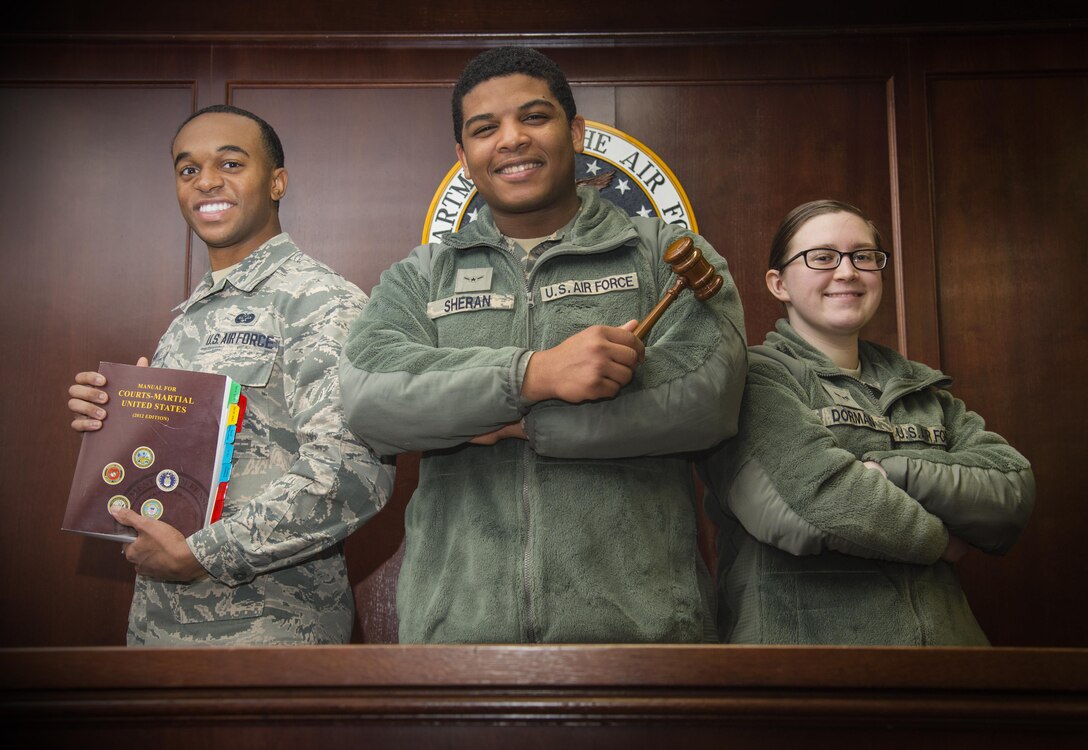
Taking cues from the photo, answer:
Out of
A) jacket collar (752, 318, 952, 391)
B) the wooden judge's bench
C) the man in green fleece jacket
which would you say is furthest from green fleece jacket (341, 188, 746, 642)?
the wooden judge's bench

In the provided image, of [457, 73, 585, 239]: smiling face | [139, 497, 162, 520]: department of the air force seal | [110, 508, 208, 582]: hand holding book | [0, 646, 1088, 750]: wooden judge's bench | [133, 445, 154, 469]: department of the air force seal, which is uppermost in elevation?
[457, 73, 585, 239]: smiling face

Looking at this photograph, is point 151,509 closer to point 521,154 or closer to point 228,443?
point 228,443

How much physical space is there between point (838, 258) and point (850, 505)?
22.8 inches

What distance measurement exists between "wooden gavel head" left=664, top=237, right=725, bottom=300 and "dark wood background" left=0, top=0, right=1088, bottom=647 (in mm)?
1214

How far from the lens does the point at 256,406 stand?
2.13m

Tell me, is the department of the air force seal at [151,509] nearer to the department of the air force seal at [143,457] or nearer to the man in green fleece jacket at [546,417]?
the department of the air force seal at [143,457]

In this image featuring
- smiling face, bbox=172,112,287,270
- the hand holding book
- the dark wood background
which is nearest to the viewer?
the hand holding book

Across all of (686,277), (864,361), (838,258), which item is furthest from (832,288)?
(686,277)

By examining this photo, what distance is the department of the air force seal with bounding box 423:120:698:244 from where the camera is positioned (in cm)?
300

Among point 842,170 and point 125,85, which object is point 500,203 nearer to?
point 842,170

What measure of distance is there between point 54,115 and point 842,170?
2163mm

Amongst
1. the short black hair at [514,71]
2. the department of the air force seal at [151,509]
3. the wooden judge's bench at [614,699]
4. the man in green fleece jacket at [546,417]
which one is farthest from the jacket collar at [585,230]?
the wooden judge's bench at [614,699]

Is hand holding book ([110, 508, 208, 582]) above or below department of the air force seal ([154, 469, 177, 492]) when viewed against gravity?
below

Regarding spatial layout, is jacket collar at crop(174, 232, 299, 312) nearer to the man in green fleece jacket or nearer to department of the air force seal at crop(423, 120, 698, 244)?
the man in green fleece jacket
